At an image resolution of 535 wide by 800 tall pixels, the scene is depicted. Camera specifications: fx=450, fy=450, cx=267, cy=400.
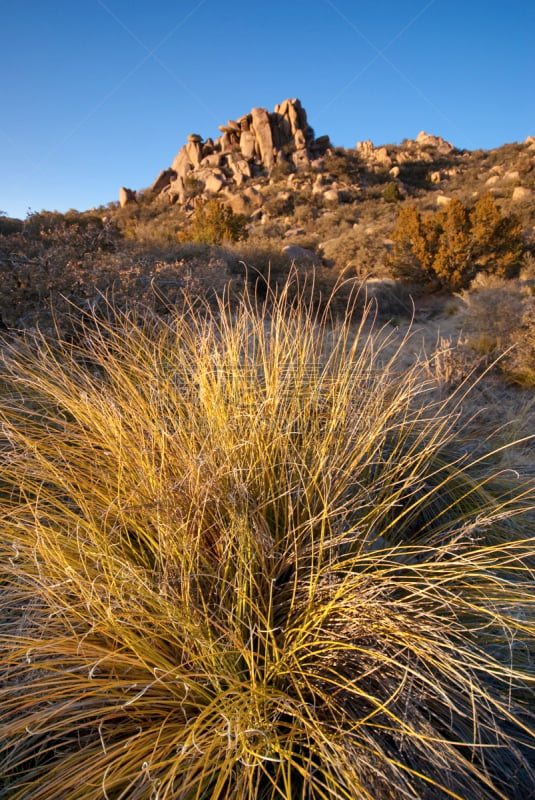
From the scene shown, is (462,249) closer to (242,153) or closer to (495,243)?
(495,243)

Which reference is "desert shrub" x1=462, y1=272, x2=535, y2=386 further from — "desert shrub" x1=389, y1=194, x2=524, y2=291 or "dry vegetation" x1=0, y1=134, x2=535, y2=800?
"desert shrub" x1=389, y1=194, x2=524, y2=291

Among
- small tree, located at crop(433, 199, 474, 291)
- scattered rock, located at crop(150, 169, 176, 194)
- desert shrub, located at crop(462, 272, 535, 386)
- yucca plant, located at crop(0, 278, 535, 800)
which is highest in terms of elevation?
scattered rock, located at crop(150, 169, 176, 194)

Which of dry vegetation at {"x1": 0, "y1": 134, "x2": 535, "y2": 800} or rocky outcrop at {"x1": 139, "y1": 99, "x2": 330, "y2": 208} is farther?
rocky outcrop at {"x1": 139, "y1": 99, "x2": 330, "y2": 208}

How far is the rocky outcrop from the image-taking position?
32375 mm

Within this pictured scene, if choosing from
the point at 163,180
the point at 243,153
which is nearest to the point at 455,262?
the point at 243,153

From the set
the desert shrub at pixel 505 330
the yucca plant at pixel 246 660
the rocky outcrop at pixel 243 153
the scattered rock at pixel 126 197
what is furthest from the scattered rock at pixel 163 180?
the yucca plant at pixel 246 660

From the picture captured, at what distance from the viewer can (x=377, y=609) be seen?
1.11m

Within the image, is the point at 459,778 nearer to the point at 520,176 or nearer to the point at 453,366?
the point at 453,366

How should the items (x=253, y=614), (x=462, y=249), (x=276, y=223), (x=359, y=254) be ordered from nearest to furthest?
(x=253, y=614), (x=462, y=249), (x=359, y=254), (x=276, y=223)

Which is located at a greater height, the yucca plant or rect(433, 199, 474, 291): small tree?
rect(433, 199, 474, 291): small tree

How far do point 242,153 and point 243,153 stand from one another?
0.20m

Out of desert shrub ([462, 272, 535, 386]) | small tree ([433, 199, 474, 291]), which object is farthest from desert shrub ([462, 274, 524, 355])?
small tree ([433, 199, 474, 291])

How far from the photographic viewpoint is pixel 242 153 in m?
35.0

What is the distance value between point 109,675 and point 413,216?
14851 mm
